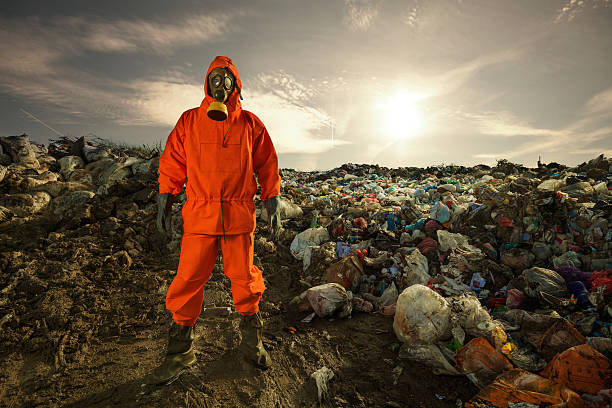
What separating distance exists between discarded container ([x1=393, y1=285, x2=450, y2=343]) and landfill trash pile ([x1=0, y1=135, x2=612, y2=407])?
0.04 ft

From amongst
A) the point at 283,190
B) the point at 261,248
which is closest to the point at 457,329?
the point at 261,248

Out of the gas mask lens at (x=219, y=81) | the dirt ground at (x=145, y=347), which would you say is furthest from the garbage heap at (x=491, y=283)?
the gas mask lens at (x=219, y=81)

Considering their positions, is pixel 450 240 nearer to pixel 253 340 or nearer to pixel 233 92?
pixel 253 340

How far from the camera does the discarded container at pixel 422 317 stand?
2074 mm

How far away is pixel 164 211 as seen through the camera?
75.6 inches

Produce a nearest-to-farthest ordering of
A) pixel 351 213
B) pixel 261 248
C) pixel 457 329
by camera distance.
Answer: pixel 457 329 → pixel 261 248 → pixel 351 213

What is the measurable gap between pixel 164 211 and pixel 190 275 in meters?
0.54

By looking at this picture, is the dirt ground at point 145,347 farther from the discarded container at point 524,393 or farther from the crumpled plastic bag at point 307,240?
the crumpled plastic bag at point 307,240

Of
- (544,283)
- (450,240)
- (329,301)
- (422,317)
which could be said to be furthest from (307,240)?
Result: (544,283)

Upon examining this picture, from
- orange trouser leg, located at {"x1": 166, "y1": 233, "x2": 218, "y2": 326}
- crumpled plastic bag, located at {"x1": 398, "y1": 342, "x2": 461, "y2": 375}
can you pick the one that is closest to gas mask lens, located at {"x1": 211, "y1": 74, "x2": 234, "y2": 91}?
orange trouser leg, located at {"x1": 166, "y1": 233, "x2": 218, "y2": 326}

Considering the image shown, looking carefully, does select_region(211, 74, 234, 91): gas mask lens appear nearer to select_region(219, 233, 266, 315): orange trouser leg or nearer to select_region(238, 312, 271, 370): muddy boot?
select_region(219, 233, 266, 315): orange trouser leg

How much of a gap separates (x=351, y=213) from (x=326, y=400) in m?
3.35

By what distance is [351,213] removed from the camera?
15.8ft

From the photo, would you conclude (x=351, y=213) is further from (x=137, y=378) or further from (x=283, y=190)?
(x=137, y=378)
